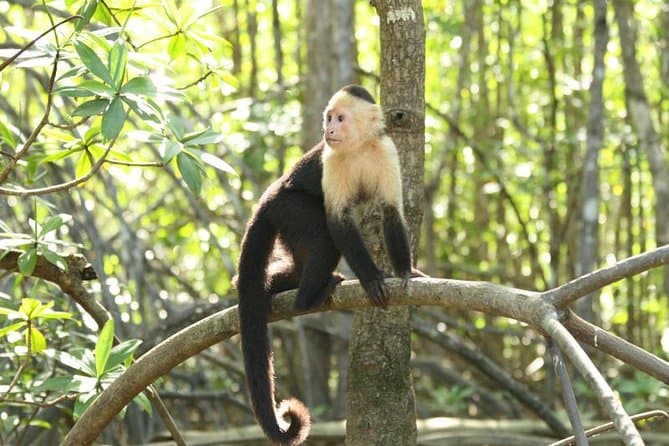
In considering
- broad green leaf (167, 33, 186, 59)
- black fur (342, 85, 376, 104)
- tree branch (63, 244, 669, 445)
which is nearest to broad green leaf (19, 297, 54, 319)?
tree branch (63, 244, 669, 445)

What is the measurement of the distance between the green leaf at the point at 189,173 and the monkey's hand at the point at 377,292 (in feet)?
2.17

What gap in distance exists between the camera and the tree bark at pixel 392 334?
368 cm

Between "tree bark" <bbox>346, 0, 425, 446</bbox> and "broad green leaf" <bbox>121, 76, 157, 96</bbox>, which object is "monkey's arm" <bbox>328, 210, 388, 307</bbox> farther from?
Result: "broad green leaf" <bbox>121, 76, 157, 96</bbox>

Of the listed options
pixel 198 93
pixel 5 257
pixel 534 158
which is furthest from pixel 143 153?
pixel 5 257

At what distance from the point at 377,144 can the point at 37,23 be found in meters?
5.52

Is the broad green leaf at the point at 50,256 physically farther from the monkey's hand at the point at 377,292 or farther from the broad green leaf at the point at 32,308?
the monkey's hand at the point at 377,292

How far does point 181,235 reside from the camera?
7645 mm

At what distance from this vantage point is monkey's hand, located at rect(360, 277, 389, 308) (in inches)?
129

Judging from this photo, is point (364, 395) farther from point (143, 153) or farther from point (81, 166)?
point (143, 153)

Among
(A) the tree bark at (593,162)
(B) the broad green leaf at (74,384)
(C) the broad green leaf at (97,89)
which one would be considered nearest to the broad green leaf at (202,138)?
(C) the broad green leaf at (97,89)

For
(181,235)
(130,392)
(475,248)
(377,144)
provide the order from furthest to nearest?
(475,248)
(181,235)
(377,144)
(130,392)

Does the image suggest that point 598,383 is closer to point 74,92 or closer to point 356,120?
point 74,92

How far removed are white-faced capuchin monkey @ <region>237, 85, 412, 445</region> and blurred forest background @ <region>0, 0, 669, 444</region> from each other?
1.58 feet

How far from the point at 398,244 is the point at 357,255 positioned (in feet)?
0.60
